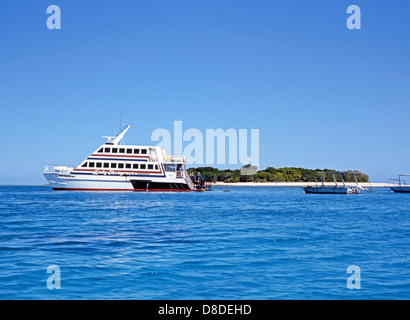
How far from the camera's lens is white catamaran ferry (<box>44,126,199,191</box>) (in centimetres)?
7094

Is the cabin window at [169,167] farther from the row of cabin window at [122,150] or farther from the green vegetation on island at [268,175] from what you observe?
the green vegetation on island at [268,175]

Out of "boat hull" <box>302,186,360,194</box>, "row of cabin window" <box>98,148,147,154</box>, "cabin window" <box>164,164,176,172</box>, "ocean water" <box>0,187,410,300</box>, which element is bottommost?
"boat hull" <box>302,186,360,194</box>

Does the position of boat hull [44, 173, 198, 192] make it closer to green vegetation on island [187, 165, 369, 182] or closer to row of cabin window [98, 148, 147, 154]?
row of cabin window [98, 148, 147, 154]

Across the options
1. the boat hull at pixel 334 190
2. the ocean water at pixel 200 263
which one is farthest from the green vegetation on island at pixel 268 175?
the ocean water at pixel 200 263

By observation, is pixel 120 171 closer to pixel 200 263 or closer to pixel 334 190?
pixel 334 190

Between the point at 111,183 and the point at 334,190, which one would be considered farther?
the point at 334,190

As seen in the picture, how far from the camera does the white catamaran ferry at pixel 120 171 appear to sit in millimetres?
70938

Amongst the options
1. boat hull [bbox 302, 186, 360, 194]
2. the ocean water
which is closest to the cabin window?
boat hull [bbox 302, 186, 360, 194]

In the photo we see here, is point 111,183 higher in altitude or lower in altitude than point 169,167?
lower

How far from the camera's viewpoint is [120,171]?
71188 millimetres

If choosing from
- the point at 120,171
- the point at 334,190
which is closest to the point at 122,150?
the point at 120,171

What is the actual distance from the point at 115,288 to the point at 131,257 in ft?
11.2
